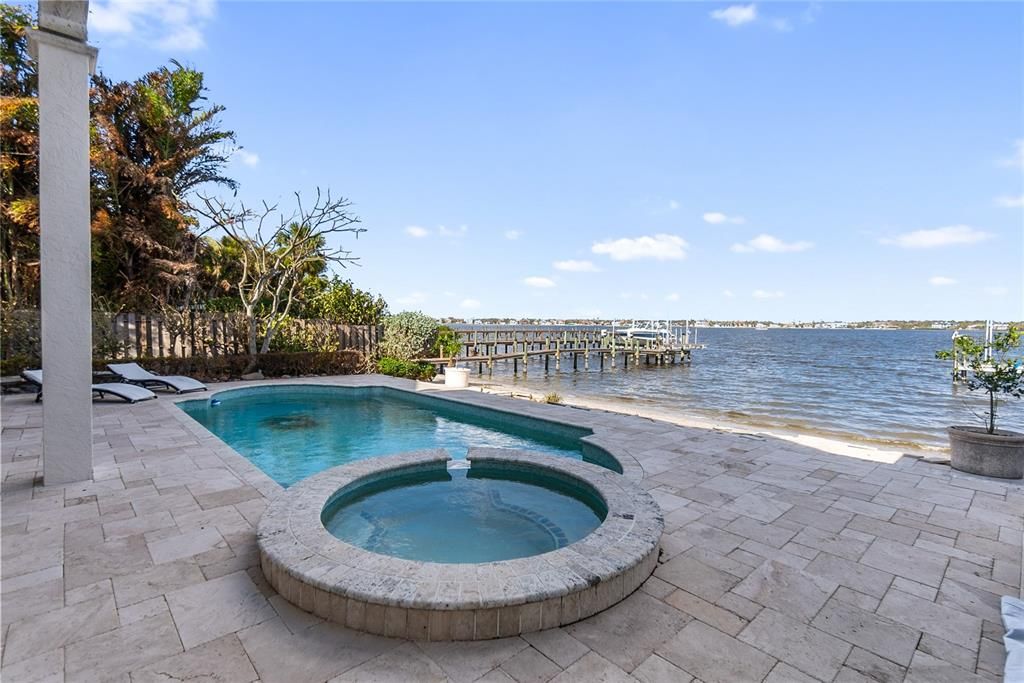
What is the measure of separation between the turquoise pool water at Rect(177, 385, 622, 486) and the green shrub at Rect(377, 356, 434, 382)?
2100mm

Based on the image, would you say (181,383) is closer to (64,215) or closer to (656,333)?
(64,215)

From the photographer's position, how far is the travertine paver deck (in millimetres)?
1839

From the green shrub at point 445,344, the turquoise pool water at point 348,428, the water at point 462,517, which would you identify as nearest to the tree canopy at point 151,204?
the green shrub at point 445,344

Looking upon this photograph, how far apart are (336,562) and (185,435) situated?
4434 mm

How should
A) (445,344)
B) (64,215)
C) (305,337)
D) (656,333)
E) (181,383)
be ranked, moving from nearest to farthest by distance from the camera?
1. (64,215)
2. (181,383)
3. (305,337)
4. (445,344)
5. (656,333)

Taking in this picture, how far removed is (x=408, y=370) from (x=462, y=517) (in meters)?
8.74

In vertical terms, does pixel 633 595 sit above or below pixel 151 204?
below

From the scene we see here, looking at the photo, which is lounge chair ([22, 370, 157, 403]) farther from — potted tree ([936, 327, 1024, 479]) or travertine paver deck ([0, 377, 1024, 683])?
potted tree ([936, 327, 1024, 479])

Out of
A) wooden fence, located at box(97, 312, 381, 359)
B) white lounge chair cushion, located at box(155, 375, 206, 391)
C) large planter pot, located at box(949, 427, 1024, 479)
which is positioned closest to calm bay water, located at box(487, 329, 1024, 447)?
large planter pot, located at box(949, 427, 1024, 479)

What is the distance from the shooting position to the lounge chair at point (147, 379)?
338 inches

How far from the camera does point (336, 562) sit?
89.5 inches

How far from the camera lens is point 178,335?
36.2 feet

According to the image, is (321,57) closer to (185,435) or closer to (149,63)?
(149,63)

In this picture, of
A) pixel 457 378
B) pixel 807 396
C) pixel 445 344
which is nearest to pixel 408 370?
pixel 457 378
